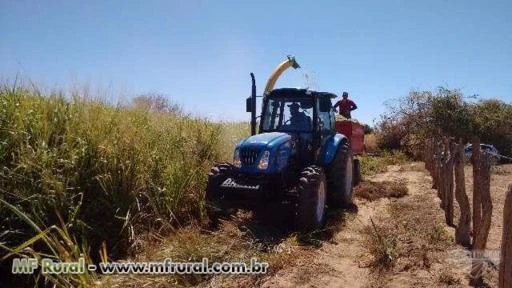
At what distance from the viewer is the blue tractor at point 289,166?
5.31m

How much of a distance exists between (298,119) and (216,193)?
1963mm

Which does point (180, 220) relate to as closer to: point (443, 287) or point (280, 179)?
point (280, 179)

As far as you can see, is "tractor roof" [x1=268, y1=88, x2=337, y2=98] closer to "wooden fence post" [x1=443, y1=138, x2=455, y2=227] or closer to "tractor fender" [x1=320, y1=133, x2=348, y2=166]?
"tractor fender" [x1=320, y1=133, x2=348, y2=166]

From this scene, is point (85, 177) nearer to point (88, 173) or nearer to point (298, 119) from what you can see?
point (88, 173)

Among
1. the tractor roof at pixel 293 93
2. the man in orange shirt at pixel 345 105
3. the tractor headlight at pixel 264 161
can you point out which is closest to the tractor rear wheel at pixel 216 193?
the tractor headlight at pixel 264 161

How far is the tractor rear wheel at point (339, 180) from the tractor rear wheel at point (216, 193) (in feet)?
6.13

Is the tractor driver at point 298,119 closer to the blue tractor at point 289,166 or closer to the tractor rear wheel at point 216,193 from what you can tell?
the blue tractor at point 289,166

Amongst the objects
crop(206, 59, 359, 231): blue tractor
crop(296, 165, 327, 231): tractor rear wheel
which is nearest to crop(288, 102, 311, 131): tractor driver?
crop(206, 59, 359, 231): blue tractor

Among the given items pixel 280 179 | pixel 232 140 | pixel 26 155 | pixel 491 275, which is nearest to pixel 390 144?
→ pixel 232 140

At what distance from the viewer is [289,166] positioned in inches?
243

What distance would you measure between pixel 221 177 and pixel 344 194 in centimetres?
243

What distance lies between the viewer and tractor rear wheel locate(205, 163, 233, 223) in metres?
5.52

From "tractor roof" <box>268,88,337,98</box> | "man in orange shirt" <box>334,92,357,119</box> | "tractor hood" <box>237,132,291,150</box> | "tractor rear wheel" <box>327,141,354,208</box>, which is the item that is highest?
"man in orange shirt" <box>334,92,357,119</box>

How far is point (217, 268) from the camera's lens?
4062 mm
